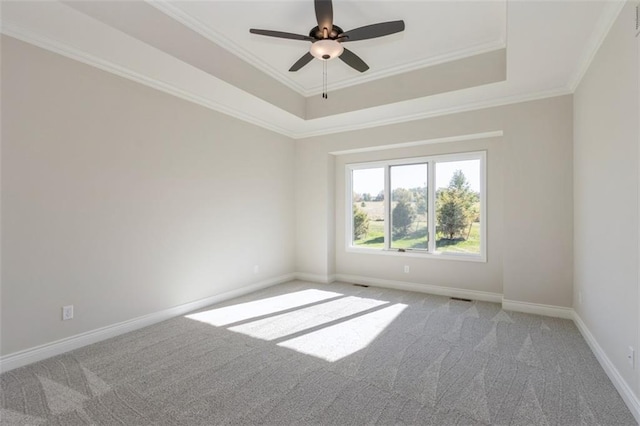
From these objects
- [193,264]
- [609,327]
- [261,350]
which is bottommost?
[261,350]

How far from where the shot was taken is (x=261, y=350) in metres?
2.80

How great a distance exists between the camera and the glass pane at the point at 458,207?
175 inches

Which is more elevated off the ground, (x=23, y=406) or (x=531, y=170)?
(x=531, y=170)

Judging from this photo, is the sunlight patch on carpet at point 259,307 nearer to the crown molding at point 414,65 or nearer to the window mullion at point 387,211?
the window mullion at point 387,211

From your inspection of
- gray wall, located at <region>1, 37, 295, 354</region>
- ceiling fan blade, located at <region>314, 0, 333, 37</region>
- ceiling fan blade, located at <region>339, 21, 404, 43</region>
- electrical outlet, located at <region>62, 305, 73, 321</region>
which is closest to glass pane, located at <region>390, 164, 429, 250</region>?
gray wall, located at <region>1, 37, 295, 354</region>

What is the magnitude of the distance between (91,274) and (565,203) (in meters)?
5.15

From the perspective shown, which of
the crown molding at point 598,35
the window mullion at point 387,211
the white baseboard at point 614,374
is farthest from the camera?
the window mullion at point 387,211

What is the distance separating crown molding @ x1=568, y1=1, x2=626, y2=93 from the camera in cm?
218

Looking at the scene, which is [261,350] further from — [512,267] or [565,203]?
[565,203]

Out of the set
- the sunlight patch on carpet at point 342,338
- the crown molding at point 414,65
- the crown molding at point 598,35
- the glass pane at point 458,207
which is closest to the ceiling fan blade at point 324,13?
the crown molding at point 414,65

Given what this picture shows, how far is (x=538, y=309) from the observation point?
12.1ft

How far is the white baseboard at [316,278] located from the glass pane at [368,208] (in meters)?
0.76

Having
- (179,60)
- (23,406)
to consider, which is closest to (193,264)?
(23,406)

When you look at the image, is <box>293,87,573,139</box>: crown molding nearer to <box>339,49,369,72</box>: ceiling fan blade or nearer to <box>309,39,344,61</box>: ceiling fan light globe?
<box>339,49,369,72</box>: ceiling fan blade
